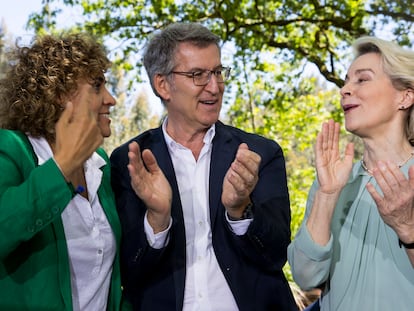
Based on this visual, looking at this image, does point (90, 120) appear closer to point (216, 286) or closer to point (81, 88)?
point (81, 88)

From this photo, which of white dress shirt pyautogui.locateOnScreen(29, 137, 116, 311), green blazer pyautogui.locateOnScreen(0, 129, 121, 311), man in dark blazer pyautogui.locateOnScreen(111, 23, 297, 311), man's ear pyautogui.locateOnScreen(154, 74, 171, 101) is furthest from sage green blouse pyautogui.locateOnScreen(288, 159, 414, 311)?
man's ear pyautogui.locateOnScreen(154, 74, 171, 101)

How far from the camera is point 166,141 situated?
9.04 feet

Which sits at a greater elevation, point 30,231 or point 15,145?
point 15,145

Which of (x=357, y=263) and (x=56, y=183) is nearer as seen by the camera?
(x=56, y=183)

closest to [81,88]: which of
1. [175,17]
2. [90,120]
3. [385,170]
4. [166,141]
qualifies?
[90,120]

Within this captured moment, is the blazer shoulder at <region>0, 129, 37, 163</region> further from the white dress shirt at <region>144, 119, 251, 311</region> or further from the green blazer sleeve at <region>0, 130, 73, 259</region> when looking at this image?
the white dress shirt at <region>144, 119, 251, 311</region>

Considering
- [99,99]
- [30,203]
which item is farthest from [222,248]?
[30,203]

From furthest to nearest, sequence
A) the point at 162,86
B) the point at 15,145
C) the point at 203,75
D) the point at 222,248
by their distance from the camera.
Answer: the point at 162,86
the point at 203,75
the point at 222,248
the point at 15,145

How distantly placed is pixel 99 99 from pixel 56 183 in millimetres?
576

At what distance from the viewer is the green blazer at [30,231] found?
5.82 ft

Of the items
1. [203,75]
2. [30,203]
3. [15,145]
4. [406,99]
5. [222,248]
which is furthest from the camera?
[203,75]

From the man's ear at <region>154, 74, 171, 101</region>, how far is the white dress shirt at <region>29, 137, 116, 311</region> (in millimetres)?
851

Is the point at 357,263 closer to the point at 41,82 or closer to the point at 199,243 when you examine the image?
the point at 199,243

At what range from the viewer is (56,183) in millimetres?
1787
